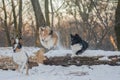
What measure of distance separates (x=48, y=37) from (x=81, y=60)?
208 centimetres

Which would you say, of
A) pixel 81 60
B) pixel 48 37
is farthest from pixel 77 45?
pixel 48 37

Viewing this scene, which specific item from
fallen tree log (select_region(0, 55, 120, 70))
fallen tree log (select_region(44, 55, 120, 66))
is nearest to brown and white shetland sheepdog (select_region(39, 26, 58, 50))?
fallen tree log (select_region(0, 55, 120, 70))

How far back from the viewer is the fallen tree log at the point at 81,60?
1137 cm

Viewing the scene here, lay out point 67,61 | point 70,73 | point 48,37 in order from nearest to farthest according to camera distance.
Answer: point 70,73 < point 67,61 < point 48,37

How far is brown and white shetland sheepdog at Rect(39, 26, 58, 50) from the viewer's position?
511 inches

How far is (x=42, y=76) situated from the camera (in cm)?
966

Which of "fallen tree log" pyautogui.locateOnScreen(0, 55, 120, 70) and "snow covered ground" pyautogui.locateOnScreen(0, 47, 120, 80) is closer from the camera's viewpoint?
"snow covered ground" pyautogui.locateOnScreen(0, 47, 120, 80)

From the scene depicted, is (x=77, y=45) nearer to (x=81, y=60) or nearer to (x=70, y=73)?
(x=81, y=60)

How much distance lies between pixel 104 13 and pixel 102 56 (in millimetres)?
13950

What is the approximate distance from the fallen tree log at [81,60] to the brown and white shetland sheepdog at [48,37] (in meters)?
1.25

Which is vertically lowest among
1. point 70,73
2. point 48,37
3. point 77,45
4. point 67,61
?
point 67,61

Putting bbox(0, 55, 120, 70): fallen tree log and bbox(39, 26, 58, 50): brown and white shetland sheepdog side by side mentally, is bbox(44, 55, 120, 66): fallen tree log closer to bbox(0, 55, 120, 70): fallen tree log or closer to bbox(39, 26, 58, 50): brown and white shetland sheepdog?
bbox(0, 55, 120, 70): fallen tree log

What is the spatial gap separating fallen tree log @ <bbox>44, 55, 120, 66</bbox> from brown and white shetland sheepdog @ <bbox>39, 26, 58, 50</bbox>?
1.25 metres

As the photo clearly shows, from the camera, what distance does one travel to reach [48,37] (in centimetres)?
1326
